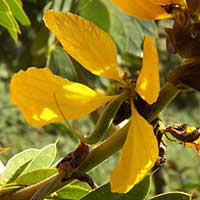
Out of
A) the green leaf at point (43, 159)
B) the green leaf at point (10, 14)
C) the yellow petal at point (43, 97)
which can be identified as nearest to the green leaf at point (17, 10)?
the green leaf at point (10, 14)

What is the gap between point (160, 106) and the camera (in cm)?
85

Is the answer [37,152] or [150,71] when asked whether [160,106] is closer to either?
[150,71]

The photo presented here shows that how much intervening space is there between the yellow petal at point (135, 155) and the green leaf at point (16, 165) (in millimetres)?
259

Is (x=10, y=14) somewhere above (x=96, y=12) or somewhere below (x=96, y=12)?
above

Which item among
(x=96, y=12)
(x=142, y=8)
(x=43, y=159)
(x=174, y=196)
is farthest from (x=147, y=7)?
(x=96, y=12)

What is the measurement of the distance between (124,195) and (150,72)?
0.61 ft

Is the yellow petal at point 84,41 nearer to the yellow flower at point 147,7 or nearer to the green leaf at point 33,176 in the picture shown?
the yellow flower at point 147,7

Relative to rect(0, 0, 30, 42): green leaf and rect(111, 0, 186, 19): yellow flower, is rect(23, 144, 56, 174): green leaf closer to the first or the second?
rect(0, 0, 30, 42): green leaf

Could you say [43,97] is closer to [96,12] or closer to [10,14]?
[10,14]

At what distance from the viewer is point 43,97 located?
0.86 meters

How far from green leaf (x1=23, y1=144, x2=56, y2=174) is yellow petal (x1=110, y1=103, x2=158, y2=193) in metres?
0.28

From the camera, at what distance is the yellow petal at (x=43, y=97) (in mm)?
857

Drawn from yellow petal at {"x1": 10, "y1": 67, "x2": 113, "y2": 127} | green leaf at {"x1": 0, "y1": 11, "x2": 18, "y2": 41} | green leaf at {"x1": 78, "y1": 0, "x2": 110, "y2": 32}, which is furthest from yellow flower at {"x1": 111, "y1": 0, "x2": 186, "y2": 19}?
green leaf at {"x1": 78, "y1": 0, "x2": 110, "y2": 32}

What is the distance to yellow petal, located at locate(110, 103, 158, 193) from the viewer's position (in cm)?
81
